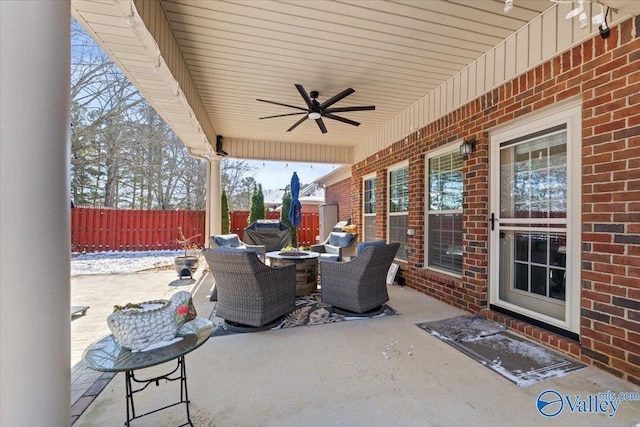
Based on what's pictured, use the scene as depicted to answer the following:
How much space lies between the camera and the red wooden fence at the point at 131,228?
32.1 feet

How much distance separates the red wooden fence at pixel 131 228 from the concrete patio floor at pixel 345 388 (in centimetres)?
818

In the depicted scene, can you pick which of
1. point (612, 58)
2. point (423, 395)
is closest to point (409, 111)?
point (612, 58)

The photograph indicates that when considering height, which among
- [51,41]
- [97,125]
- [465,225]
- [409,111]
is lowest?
[465,225]

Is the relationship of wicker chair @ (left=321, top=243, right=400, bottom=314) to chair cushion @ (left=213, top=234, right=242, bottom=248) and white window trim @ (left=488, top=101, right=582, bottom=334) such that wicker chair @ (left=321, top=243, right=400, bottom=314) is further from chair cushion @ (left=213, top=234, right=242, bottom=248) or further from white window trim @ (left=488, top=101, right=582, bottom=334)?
chair cushion @ (left=213, top=234, right=242, bottom=248)

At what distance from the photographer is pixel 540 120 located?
10.0 feet

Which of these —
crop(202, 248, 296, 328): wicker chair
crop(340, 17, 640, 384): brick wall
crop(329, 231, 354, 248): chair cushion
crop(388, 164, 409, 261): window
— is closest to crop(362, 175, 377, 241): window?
crop(329, 231, 354, 248): chair cushion

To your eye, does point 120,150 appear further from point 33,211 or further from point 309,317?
point 33,211

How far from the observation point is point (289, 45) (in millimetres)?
3383

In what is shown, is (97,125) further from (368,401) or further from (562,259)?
(562,259)

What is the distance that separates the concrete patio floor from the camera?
184 cm

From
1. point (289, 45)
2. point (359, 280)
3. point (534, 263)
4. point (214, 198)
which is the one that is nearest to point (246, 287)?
point (359, 280)

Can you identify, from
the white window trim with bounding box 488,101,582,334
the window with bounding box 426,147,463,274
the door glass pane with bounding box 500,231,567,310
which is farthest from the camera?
the window with bounding box 426,147,463,274

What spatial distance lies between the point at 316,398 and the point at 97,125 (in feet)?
37.3

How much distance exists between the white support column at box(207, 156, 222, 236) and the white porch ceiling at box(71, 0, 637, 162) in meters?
1.96
